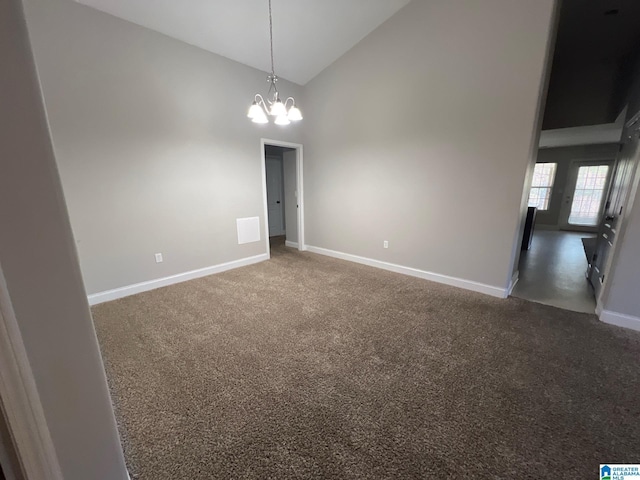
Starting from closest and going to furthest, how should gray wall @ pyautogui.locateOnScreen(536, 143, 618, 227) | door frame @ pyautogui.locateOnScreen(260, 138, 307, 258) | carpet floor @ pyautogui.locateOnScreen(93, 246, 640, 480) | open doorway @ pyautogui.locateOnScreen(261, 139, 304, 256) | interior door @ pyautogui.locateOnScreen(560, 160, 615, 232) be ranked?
carpet floor @ pyautogui.locateOnScreen(93, 246, 640, 480)
door frame @ pyautogui.locateOnScreen(260, 138, 307, 258)
open doorway @ pyautogui.locateOnScreen(261, 139, 304, 256)
gray wall @ pyautogui.locateOnScreen(536, 143, 618, 227)
interior door @ pyautogui.locateOnScreen(560, 160, 615, 232)

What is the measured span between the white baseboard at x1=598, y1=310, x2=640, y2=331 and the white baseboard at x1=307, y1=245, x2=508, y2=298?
31.9 inches

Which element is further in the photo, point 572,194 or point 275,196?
point 572,194

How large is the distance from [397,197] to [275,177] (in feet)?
13.1

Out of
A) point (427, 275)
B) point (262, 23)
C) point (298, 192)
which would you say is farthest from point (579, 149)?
point (262, 23)

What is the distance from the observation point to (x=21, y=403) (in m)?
0.71

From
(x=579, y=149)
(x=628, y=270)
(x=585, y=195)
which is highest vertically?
(x=579, y=149)

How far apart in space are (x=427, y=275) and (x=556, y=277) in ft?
6.45

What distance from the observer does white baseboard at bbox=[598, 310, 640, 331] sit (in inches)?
95.1

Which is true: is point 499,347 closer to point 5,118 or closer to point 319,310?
point 319,310

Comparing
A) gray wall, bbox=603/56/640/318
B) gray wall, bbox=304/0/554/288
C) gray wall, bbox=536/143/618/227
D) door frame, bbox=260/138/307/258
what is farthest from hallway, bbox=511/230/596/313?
door frame, bbox=260/138/307/258

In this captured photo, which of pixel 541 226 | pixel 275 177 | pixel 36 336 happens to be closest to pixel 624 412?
pixel 36 336

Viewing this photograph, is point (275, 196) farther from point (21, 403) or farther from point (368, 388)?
point (21, 403)

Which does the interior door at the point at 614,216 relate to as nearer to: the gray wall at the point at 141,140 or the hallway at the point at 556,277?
the hallway at the point at 556,277

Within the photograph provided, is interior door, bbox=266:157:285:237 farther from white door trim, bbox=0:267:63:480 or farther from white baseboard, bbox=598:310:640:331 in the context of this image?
white door trim, bbox=0:267:63:480
